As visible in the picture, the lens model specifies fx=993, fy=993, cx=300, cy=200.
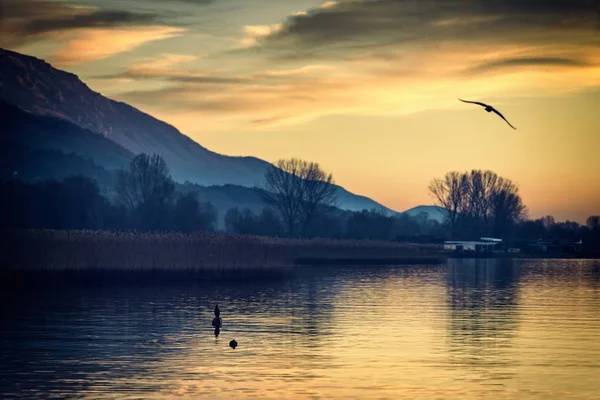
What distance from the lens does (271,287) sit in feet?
194

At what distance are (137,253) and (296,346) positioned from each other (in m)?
28.6

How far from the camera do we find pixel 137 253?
5791cm

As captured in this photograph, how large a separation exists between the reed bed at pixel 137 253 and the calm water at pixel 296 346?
2.71 metres

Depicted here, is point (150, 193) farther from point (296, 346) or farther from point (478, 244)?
point (296, 346)

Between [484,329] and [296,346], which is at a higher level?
[484,329]

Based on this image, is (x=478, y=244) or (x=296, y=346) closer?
(x=296, y=346)

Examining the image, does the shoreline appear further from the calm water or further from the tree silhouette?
the tree silhouette

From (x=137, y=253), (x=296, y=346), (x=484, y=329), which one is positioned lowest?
(x=296, y=346)

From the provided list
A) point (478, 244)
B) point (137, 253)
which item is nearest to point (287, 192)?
point (478, 244)

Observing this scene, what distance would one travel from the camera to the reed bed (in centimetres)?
5369

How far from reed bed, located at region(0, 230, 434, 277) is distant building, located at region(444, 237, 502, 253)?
123 m

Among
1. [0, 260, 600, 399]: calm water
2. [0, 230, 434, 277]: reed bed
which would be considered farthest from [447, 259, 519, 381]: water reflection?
[0, 230, 434, 277]: reed bed

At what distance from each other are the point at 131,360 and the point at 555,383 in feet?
37.5

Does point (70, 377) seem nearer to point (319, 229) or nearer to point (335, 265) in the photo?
point (335, 265)
